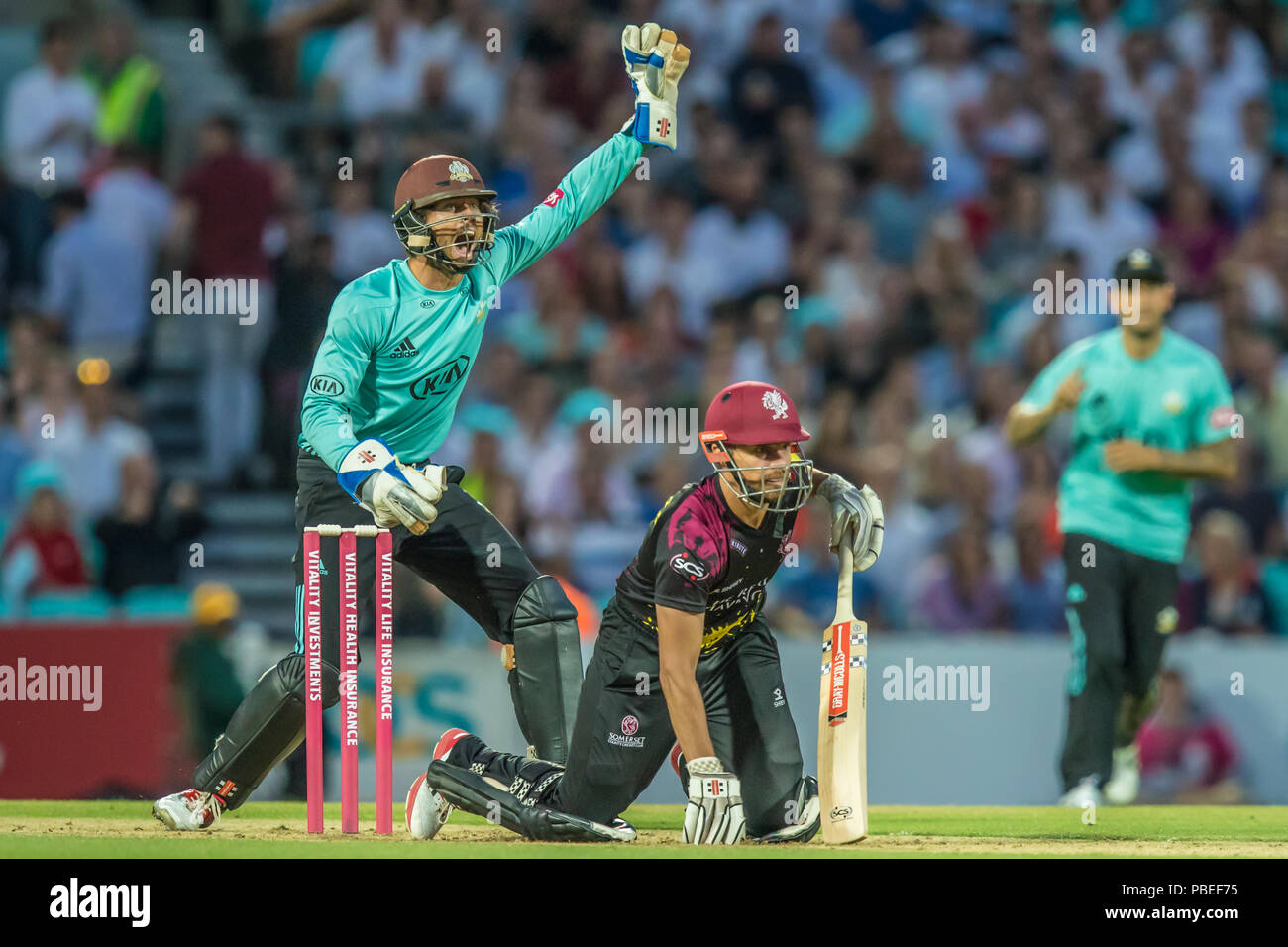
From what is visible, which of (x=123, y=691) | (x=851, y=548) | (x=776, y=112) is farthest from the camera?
(x=776, y=112)

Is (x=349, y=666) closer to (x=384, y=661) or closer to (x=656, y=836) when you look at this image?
(x=384, y=661)

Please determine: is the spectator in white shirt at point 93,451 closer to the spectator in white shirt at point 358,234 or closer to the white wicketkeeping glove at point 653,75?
the spectator in white shirt at point 358,234

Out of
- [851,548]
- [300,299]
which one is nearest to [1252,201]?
[300,299]

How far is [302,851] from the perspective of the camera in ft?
21.1

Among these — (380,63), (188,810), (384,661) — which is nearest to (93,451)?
(380,63)

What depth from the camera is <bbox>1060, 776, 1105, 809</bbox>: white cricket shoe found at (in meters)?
8.54

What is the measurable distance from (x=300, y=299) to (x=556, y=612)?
5269mm

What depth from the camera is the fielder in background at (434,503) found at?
295 inches

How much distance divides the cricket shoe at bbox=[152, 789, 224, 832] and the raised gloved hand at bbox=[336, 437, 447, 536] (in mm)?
1413

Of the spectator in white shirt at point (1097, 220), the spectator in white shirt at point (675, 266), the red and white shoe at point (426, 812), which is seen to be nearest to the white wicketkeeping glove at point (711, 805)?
the red and white shoe at point (426, 812)

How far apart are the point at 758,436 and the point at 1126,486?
2.75 meters

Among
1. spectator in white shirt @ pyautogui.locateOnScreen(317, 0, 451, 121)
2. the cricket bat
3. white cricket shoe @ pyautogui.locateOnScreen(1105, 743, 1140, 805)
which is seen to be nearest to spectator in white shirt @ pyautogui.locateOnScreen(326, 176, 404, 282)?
spectator in white shirt @ pyautogui.locateOnScreen(317, 0, 451, 121)

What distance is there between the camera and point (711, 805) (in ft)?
22.0
